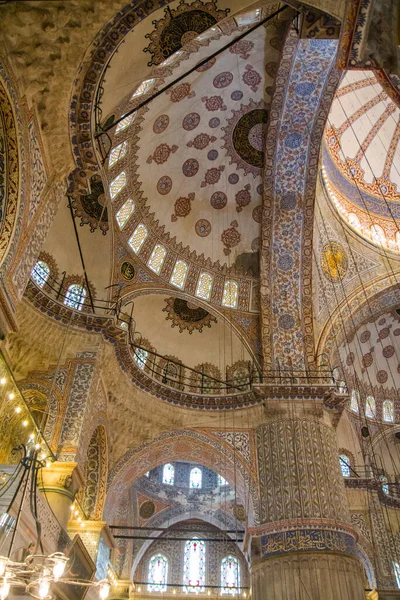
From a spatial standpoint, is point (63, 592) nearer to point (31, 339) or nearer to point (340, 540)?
point (31, 339)

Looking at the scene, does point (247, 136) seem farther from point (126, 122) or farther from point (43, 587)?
point (43, 587)

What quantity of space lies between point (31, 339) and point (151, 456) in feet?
14.2

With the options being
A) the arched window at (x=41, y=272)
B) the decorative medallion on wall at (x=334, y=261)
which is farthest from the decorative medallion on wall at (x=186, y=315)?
the arched window at (x=41, y=272)

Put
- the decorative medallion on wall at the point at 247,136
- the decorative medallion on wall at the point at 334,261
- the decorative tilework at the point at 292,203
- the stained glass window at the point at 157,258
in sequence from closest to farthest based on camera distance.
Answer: the decorative tilework at the point at 292,203
the decorative medallion on wall at the point at 247,136
the stained glass window at the point at 157,258
the decorative medallion on wall at the point at 334,261

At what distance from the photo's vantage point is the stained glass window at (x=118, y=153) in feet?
36.5

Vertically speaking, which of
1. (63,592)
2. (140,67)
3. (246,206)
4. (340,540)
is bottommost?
(63,592)

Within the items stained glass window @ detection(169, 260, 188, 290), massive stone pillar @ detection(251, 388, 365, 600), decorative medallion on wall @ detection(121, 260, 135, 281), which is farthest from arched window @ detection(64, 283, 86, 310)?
massive stone pillar @ detection(251, 388, 365, 600)

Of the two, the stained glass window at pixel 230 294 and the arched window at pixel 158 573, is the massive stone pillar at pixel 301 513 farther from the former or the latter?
the arched window at pixel 158 573

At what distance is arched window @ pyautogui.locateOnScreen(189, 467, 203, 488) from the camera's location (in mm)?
17031

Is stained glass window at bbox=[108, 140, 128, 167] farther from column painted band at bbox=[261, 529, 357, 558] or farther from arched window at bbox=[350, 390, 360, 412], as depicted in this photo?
arched window at bbox=[350, 390, 360, 412]

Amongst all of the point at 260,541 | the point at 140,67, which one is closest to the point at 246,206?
the point at 140,67

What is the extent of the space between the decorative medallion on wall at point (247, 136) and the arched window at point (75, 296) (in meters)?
5.17

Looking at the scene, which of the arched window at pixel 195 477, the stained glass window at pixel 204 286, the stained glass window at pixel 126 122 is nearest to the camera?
the stained glass window at pixel 126 122

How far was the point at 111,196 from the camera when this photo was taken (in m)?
11.6
